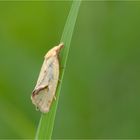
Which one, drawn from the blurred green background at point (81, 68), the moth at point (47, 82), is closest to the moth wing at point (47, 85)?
the moth at point (47, 82)

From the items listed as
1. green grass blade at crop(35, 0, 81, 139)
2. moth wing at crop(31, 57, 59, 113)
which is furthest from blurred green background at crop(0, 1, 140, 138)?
green grass blade at crop(35, 0, 81, 139)

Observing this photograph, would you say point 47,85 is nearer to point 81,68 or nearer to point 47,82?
point 47,82

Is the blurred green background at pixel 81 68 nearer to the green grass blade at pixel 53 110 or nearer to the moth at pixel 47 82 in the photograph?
the moth at pixel 47 82

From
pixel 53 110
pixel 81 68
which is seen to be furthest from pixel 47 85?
pixel 81 68

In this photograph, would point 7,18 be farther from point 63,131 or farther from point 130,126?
point 130,126

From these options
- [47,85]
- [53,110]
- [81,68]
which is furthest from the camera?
[81,68]

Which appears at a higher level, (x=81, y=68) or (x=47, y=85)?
(x=47, y=85)

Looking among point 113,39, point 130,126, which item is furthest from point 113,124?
point 113,39
